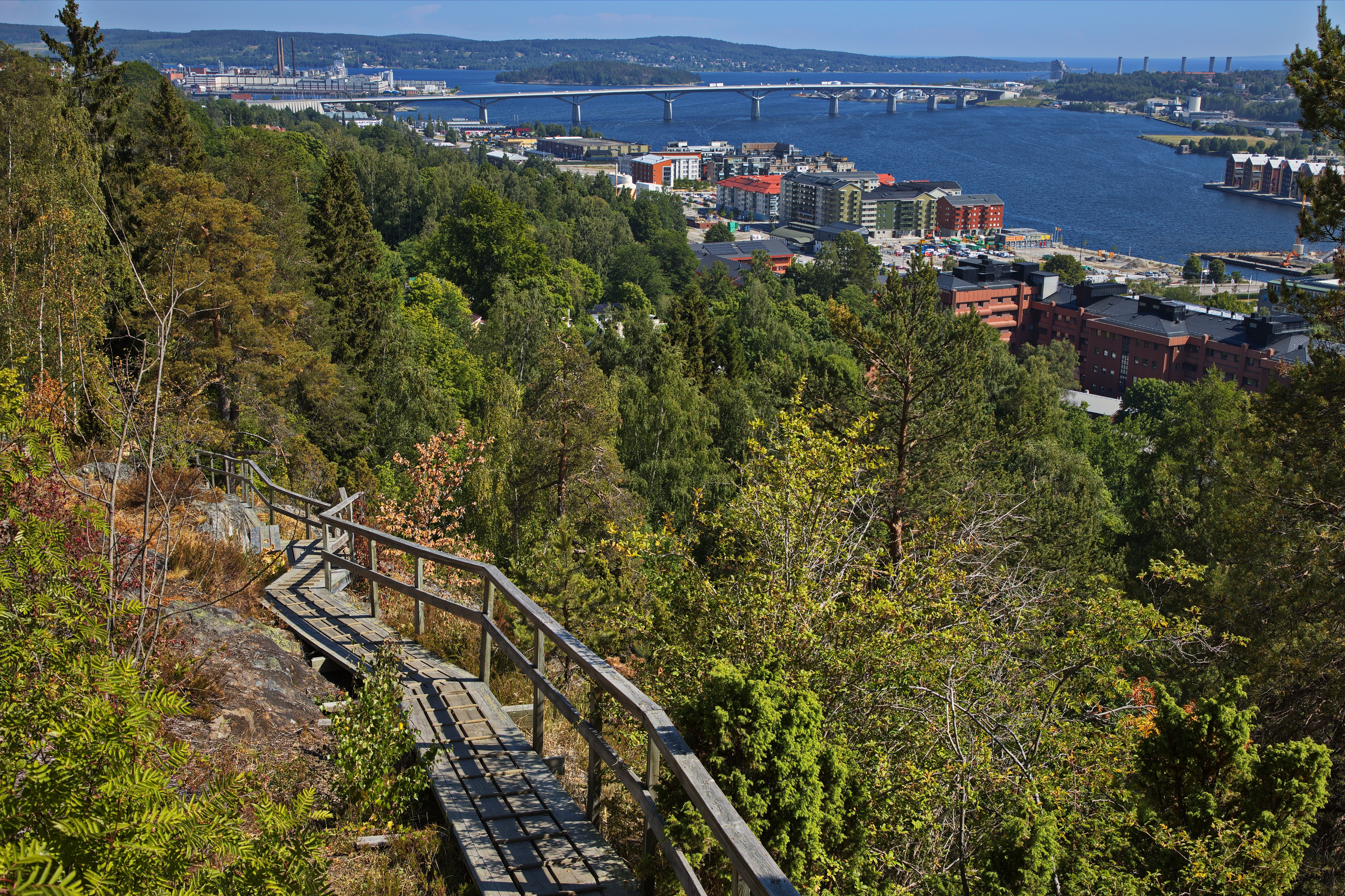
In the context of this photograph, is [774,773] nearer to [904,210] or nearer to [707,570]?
[707,570]

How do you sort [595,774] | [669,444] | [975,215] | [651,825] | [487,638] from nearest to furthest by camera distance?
[651,825] → [595,774] → [487,638] → [669,444] → [975,215]

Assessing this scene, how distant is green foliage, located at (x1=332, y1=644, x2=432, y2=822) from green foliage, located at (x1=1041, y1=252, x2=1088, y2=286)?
359 ft

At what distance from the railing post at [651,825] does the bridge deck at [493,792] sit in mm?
82

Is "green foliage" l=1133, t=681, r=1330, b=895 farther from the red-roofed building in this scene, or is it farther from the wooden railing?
the red-roofed building

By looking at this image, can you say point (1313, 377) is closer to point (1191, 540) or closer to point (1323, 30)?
point (1323, 30)

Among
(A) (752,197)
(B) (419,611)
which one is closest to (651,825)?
(B) (419,611)

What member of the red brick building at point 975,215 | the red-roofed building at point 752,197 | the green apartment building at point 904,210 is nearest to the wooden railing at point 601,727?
the green apartment building at point 904,210

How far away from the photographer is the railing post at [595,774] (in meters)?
4.34

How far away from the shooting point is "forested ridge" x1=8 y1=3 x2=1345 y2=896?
3.36 metres

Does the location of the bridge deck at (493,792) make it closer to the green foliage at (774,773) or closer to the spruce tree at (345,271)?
the green foliage at (774,773)

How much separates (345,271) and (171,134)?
259 inches

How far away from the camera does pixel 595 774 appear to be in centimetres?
434

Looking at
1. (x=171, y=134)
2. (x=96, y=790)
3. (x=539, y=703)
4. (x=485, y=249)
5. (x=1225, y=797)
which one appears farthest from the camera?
(x=485, y=249)

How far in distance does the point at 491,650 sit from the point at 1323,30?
1150 centimetres
